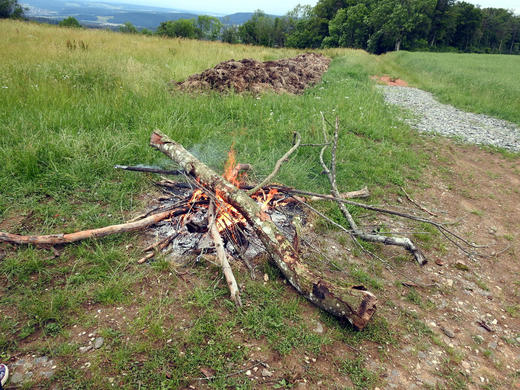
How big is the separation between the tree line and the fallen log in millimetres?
47342

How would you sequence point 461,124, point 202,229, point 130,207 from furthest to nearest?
1. point 461,124
2. point 130,207
3. point 202,229

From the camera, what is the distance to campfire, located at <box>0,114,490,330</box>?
261 cm

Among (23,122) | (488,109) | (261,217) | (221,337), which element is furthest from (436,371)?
(488,109)

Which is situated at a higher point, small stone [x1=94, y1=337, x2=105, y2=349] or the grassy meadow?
the grassy meadow

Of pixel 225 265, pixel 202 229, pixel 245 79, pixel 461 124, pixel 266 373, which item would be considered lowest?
pixel 266 373

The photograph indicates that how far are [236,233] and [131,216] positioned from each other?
1358 mm

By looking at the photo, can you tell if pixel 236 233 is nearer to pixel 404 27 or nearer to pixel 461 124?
pixel 461 124

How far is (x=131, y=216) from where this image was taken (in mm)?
3561

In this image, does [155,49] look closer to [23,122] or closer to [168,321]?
[23,122]

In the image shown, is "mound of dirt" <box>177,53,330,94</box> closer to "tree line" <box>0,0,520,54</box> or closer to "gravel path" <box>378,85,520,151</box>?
"gravel path" <box>378,85,520,151</box>

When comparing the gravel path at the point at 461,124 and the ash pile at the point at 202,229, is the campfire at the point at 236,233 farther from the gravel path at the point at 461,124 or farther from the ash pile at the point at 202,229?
the gravel path at the point at 461,124

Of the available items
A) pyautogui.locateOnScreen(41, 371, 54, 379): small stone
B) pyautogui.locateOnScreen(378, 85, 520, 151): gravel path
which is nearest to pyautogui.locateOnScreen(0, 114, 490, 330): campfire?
pyautogui.locateOnScreen(41, 371, 54, 379): small stone

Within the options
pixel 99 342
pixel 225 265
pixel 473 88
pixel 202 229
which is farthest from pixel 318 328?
pixel 473 88

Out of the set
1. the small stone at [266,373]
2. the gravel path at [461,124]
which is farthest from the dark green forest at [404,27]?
the small stone at [266,373]
